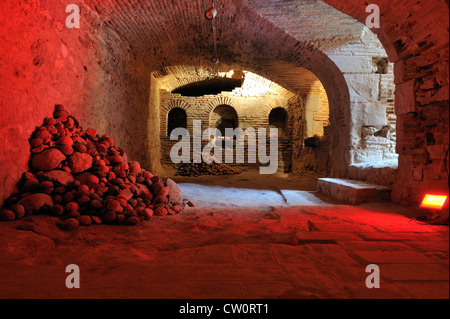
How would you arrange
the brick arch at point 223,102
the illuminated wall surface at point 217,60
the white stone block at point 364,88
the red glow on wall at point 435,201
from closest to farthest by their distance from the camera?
the illuminated wall surface at point 217,60 → the red glow on wall at point 435,201 → the white stone block at point 364,88 → the brick arch at point 223,102

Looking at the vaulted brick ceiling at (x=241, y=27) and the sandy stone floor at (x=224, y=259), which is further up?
the vaulted brick ceiling at (x=241, y=27)

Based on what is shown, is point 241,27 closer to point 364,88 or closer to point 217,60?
point 217,60

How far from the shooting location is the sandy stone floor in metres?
1.10

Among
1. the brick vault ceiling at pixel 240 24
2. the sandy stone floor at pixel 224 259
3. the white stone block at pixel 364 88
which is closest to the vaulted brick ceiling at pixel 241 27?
the brick vault ceiling at pixel 240 24

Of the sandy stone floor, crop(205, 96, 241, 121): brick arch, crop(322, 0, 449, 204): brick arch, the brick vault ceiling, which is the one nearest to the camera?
the sandy stone floor

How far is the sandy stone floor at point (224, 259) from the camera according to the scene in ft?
3.62

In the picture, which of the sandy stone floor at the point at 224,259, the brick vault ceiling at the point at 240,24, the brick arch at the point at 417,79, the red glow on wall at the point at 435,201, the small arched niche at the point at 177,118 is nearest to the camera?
the sandy stone floor at the point at 224,259

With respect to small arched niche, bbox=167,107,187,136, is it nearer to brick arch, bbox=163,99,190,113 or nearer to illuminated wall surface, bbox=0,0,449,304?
brick arch, bbox=163,99,190,113

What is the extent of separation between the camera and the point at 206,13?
462 centimetres

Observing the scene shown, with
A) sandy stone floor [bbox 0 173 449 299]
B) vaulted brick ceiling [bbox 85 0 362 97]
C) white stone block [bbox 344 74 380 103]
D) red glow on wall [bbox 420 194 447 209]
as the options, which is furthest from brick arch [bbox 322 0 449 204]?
vaulted brick ceiling [bbox 85 0 362 97]

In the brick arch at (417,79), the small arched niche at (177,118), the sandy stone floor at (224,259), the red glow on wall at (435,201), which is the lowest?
the sandy stone floor at (224,259)

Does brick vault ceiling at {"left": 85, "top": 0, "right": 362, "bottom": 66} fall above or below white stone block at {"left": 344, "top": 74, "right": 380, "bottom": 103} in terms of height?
above

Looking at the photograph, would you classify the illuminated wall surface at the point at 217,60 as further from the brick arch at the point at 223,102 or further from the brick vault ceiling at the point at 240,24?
the brick arch at the point at 223,102
